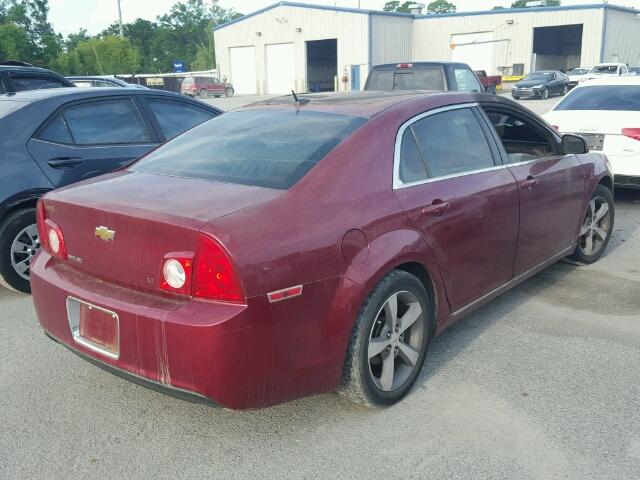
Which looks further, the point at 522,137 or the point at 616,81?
the point at 616,81

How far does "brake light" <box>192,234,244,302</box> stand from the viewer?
102 inches

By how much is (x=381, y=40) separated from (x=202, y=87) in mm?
12790

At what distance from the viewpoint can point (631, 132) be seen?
24.1 ft

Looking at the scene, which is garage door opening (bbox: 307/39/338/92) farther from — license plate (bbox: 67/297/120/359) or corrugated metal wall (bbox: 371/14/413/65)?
license plate (bbox: 67/297/120/359)

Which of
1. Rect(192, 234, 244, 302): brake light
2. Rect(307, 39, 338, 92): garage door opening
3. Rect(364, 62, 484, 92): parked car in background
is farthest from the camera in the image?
Rect(307, 39, 338, 92): garage door opening

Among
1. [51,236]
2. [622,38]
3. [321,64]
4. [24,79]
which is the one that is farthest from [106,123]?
[622,38]

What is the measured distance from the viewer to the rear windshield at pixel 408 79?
39.9 ft

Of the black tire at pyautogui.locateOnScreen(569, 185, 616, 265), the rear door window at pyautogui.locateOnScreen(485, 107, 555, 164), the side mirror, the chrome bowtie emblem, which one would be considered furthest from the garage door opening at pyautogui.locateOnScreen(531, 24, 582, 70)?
the chrome bowtie emblem

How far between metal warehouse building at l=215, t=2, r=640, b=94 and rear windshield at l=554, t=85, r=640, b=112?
3430 centimetres

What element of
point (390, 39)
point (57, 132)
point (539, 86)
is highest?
point (390, 39)

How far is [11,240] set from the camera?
16.2ft

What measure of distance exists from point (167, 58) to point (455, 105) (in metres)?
99.9

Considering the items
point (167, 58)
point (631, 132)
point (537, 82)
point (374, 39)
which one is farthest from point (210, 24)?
point (631, 132)

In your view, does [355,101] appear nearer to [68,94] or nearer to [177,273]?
[177,273]
